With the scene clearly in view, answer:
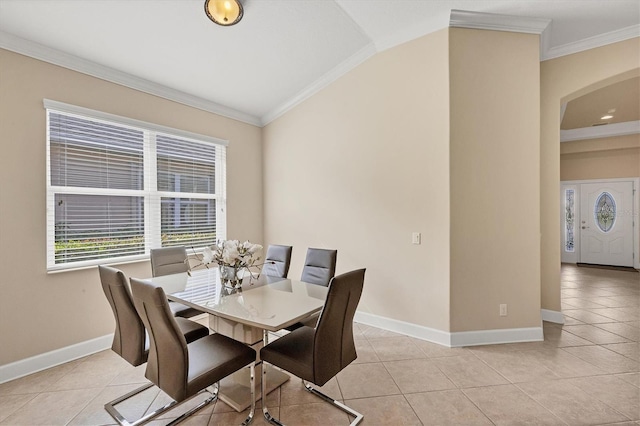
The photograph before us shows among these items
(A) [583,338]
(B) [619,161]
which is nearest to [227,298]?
(A) [583,338]

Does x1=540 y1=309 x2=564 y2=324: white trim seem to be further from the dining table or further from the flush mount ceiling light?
the flush mount ceiling light

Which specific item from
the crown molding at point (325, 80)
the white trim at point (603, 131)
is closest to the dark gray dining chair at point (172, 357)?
the crown molding at point (325, 80)

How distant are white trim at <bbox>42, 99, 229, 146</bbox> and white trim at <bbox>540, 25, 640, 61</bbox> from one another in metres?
4.25

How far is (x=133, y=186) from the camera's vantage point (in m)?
3.27

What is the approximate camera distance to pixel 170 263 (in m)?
3.03

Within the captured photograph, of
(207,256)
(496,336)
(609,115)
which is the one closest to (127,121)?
(207,256)

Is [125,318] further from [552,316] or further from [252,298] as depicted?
[552,316]

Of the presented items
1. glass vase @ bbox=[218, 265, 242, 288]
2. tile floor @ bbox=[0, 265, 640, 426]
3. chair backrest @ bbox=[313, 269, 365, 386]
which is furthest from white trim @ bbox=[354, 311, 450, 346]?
glass vase @ bbox=[218, 265, 242, 288]

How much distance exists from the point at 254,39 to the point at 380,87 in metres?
1.50

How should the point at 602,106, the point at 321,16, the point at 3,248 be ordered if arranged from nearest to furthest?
the point at 3,248 < the point at 321,16 < the point at 602,106

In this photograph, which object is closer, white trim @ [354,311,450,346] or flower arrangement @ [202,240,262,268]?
flower arrangement @ [202,240,262,268]

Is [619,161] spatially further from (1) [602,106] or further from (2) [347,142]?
(2) [347,142]

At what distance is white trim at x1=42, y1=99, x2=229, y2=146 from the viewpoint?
267 cm

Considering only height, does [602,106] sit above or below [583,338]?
above
